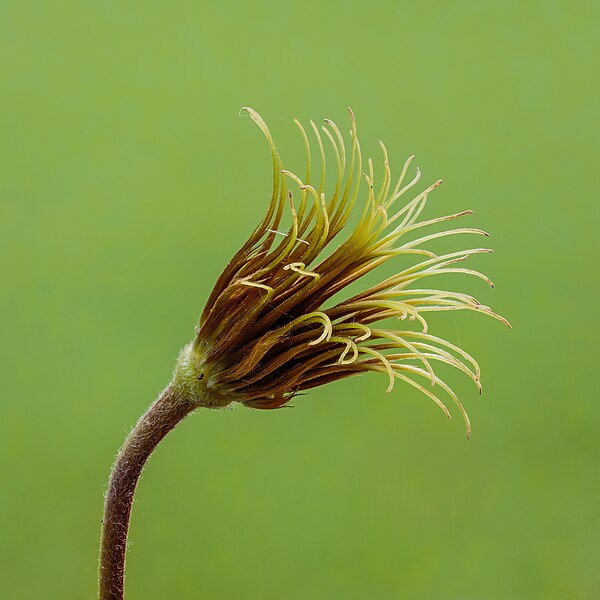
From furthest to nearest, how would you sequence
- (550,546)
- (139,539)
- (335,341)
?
(550,546), (139,539), (335,341)

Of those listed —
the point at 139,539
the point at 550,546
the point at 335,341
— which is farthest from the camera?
the point at 550,546

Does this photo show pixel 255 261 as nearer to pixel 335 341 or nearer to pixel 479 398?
pixel 335 341

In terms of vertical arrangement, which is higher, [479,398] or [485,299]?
[485,299]

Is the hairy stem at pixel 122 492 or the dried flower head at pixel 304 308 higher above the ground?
the dried flower head at pixel 304 308

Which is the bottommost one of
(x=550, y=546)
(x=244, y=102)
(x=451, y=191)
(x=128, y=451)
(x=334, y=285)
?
(x=550, y=546)

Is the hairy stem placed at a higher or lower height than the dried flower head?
lower

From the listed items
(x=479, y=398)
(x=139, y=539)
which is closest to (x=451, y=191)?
(x=479, y=398)

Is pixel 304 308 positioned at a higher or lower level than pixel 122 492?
higher

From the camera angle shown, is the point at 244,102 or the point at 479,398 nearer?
the point at 244,102
